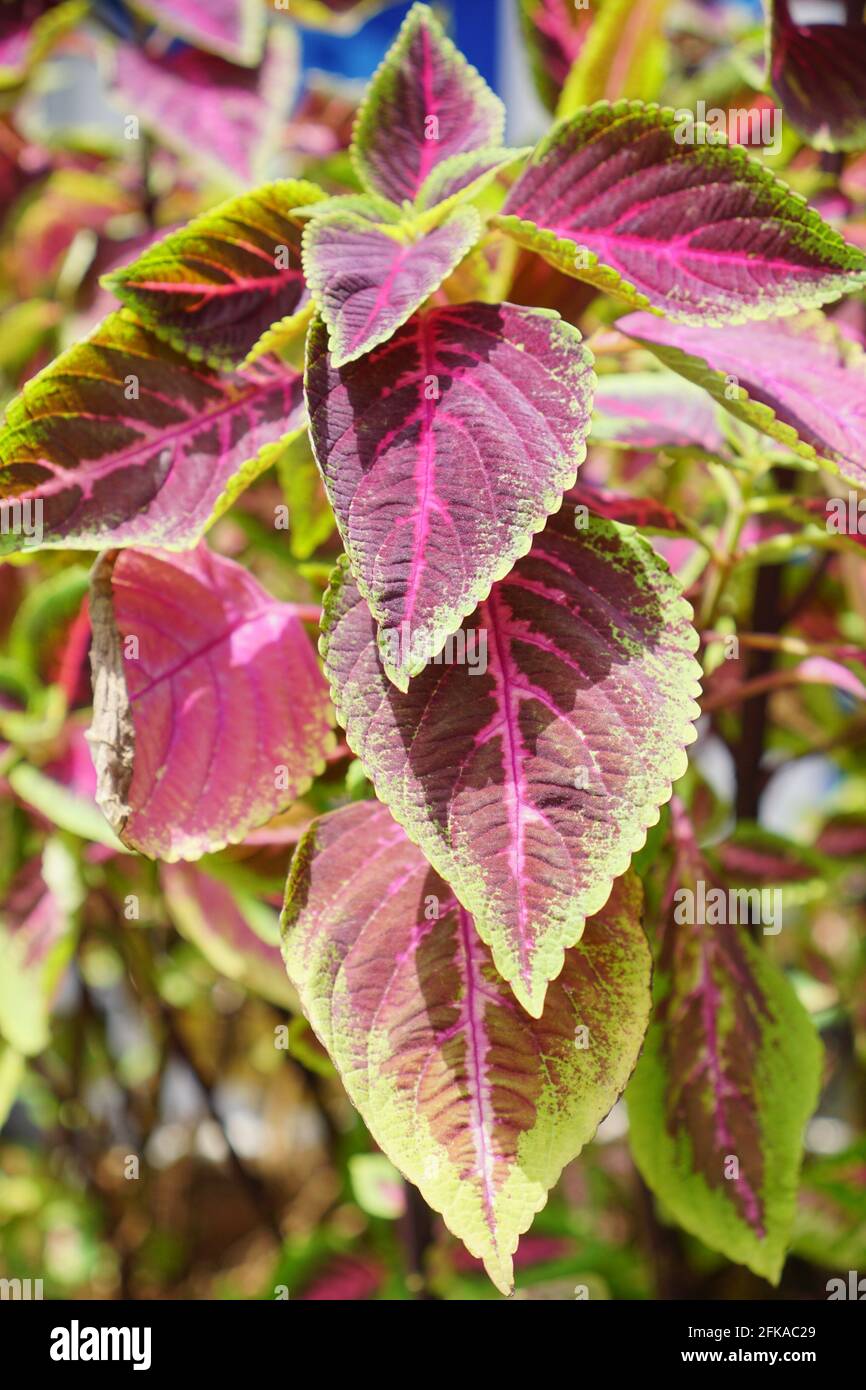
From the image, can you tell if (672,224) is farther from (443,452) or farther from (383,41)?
(383,41)

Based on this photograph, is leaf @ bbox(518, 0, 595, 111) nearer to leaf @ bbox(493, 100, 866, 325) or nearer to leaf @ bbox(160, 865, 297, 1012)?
leaf @ bbox(493, 100, 866, 325)

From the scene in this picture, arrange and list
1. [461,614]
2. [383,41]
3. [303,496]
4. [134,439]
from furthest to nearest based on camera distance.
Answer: [383,41] < [303,496] < [134,439] < [461,614]

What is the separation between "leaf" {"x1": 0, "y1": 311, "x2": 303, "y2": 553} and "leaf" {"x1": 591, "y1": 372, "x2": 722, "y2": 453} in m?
0.17

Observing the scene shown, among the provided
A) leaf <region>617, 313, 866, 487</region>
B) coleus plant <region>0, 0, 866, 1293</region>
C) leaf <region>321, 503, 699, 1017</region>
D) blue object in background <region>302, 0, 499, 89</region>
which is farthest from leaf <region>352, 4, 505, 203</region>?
blue object in background <region>302, 0, 499, 89</region>

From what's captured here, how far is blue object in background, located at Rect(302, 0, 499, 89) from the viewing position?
1.63 m

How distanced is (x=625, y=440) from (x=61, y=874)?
1.37 feet

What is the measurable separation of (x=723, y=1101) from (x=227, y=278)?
45 centimetres

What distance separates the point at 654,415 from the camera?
646 mm

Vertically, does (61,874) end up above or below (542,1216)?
above

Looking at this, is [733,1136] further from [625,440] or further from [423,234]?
[423,234]

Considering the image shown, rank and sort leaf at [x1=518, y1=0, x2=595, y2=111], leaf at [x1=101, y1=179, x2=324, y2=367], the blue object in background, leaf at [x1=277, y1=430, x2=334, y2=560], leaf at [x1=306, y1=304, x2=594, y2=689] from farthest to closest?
the blue object in background
leaf at [x1=518, y1=0, x2=595, y2=111]
leaf at [x1=277, y1=430, x2=334, y2=560]
leaf at [x1=101, y1=179, x2=324, y2=367]
leaf at [x1=306, y1=304, x2=594, y2=689]

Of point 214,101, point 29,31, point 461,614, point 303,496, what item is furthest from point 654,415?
point 29,31
